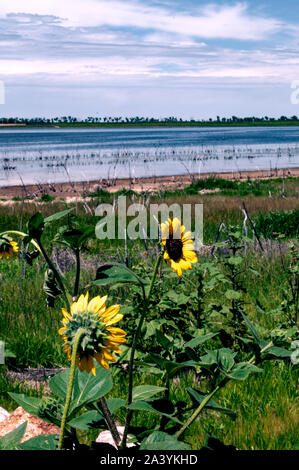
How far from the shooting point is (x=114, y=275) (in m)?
1.68

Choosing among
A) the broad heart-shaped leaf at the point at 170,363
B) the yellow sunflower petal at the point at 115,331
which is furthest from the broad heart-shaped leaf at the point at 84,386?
the yellow sunflower petal at the point at 115,331

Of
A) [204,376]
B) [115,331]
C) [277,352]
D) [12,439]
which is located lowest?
[204,376]

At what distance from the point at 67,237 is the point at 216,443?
96cm

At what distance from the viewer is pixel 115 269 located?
67.9 inches

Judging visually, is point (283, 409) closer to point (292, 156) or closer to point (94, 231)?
point (94, 231)

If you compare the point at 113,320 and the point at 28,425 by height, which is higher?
the point at 113,320

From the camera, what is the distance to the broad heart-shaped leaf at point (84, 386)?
5.56ft

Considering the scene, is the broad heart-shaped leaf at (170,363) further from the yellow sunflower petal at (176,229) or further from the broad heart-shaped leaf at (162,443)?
the yellow sunflower petal at (176,229)

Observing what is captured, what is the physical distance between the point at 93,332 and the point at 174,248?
72 cm

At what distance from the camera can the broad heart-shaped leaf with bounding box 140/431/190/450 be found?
1.57m

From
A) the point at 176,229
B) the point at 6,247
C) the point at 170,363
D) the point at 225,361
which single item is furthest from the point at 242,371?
the point at 6,247

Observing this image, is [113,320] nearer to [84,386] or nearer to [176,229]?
[84,386]
